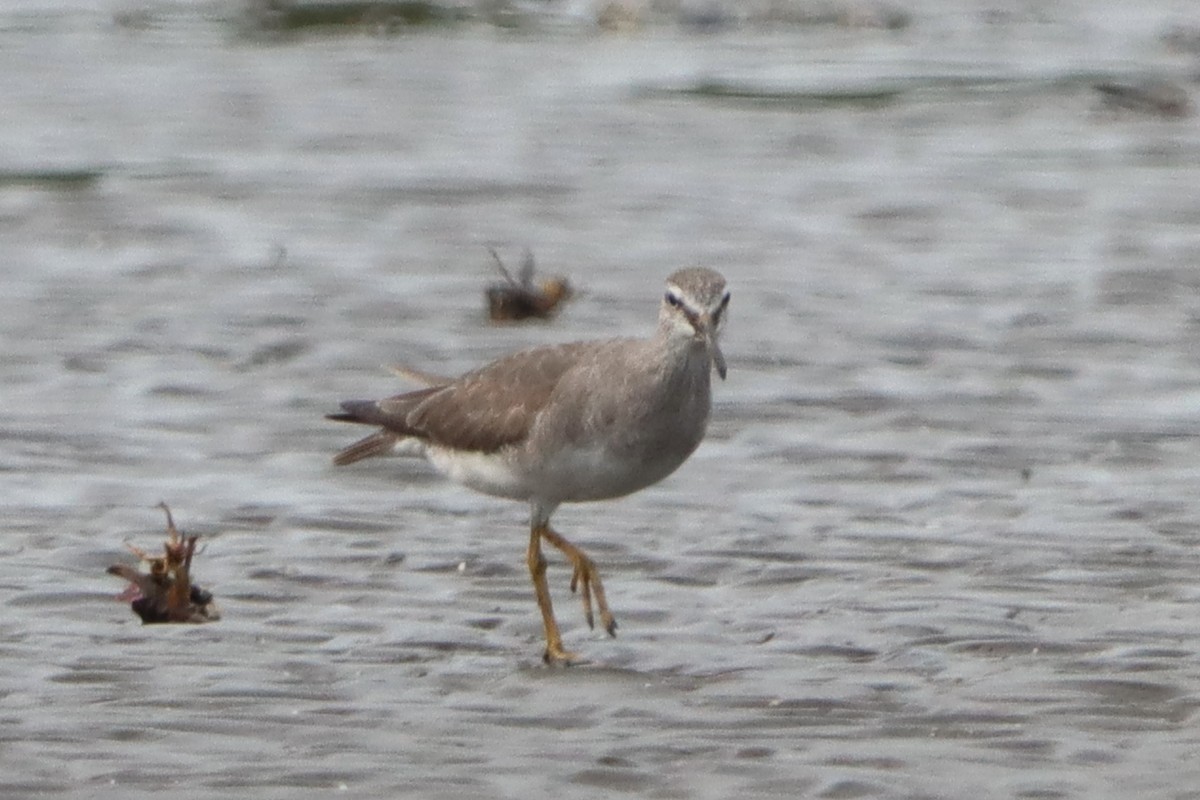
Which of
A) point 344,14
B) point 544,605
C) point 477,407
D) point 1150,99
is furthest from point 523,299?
point 344,14

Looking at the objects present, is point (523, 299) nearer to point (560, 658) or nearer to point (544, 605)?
point (544, 605)

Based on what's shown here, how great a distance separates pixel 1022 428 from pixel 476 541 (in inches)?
123

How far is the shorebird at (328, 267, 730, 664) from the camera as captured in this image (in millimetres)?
9391

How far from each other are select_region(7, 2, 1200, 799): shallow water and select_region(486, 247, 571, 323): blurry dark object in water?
127mm

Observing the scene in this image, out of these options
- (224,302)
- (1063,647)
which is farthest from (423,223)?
(1063,647)

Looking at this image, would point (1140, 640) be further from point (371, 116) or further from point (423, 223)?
point (371, 116)

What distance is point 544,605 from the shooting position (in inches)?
376

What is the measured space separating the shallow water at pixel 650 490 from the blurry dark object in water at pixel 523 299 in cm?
13

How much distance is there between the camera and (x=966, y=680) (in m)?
8.89

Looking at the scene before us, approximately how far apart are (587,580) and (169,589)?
1564 millimetres

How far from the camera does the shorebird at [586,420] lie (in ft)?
30.8

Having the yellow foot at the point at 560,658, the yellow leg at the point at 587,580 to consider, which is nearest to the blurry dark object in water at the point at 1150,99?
the yellow leg at the point at 587,580

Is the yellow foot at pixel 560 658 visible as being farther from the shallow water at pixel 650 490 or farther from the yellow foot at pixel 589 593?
the yellow foot at pixel 589 593

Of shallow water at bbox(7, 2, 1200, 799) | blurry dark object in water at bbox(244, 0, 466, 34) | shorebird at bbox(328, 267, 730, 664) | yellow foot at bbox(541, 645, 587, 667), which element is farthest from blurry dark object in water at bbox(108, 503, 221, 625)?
blurry dark object in water at bbox(244, 0, 466, 34)
